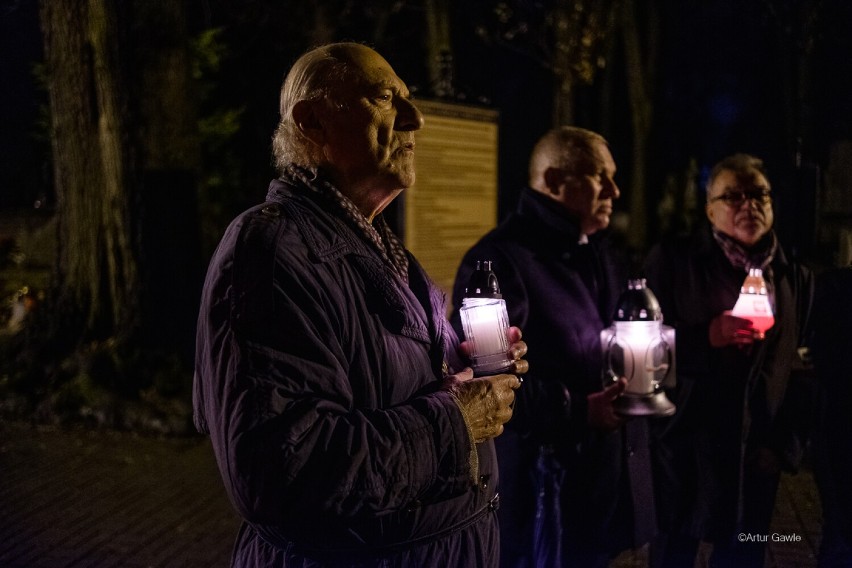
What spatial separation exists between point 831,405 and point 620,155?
68.6 feet

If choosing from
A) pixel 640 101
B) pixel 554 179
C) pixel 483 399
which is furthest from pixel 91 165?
pixel 640 101

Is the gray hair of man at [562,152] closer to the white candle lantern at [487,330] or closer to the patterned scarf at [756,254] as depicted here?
the patterned scarf at [756,254]

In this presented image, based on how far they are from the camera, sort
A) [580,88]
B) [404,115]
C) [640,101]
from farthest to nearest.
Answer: [580,88]
[640,101]
[404,115]

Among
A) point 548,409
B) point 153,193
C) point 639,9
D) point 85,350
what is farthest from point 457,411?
point 639,9

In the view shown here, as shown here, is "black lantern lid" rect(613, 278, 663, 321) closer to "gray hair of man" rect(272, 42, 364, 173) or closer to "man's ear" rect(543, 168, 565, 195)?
"man's ear" rect(543, 168, 565, 195)

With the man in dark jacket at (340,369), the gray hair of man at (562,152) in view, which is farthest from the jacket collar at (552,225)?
the man in dark jacket at (340,369)

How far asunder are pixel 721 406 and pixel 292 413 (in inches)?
111

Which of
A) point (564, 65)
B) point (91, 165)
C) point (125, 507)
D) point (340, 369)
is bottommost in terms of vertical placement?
point (125, 507)

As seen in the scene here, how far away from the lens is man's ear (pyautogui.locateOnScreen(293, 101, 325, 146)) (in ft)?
6.83

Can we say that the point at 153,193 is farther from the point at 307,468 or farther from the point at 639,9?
the point at 639,9

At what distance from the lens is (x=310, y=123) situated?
209 cm

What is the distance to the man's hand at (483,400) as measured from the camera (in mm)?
1949

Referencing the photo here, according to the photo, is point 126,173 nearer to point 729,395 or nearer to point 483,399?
point 729,395

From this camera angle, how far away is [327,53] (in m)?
2.11
